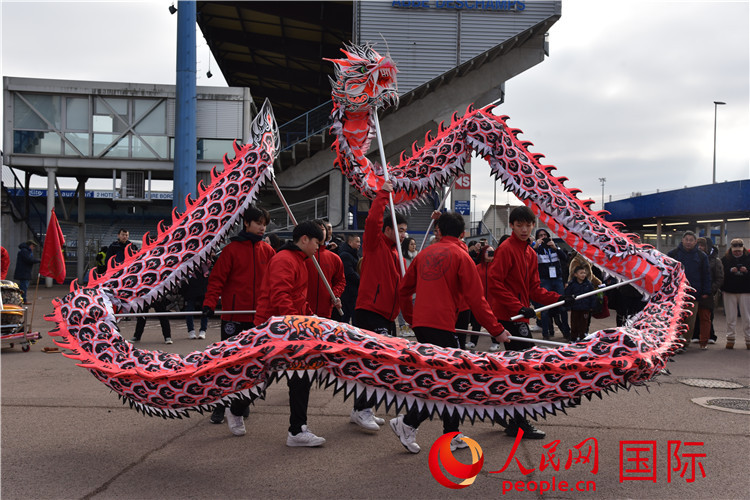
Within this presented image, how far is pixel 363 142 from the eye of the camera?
617 cm

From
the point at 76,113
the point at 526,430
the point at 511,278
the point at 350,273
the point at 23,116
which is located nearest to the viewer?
the point at 526,430

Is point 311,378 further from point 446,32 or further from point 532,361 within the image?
point 446,32

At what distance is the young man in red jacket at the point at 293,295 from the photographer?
5.06 metres

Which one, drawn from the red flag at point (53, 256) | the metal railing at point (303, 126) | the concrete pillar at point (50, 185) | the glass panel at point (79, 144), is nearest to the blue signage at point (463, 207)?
the metal railing at point (303, 126)

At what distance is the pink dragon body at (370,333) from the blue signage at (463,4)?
18.8 m

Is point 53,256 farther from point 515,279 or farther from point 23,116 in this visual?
point 23,116

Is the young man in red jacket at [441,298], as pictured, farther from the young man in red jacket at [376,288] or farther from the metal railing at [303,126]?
the metal railing at [303,126]

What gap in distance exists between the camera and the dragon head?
605 centimetres

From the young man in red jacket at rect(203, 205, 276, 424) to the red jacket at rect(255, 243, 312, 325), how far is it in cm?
73

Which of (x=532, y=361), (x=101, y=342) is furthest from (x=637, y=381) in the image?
(x=101, y=342)

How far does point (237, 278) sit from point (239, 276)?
3 centimetres

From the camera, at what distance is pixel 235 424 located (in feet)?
18.0

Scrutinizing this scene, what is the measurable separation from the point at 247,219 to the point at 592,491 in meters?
3.73

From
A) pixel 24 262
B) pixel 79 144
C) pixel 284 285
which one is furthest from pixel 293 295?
pixel 79 144
